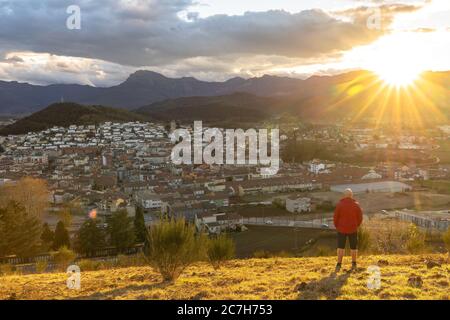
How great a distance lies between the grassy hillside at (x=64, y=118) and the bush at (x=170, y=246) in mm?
113296

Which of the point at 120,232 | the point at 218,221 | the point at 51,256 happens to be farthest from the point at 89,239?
the point at 218,221

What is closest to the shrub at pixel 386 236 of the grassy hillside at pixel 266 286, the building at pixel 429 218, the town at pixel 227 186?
the building at pixel 429 218

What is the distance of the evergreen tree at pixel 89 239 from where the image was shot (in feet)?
A: 87.6

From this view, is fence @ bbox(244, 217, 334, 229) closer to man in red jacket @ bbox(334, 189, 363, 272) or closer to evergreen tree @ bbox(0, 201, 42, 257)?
evergreen tree @ bbox(0, 201, 42, 257)

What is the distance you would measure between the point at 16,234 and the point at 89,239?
450cm

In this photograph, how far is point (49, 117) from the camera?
123 m

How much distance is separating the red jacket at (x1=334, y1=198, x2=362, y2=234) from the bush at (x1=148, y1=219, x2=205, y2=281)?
8.59 ft

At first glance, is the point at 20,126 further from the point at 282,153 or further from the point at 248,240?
the point at 248,240

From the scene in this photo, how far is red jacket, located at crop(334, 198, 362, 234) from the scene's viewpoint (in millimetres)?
7659

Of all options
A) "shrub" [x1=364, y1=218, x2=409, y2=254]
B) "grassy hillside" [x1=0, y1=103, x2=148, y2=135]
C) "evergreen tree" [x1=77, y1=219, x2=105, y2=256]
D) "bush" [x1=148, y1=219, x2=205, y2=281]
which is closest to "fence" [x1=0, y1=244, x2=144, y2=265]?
"evergreen tree" [x1=77, y1=219, x2=105, y2=256]

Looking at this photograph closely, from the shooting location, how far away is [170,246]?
7.93 meters

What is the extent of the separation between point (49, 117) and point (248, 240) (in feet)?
344

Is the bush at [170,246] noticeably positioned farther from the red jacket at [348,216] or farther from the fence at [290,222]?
the fence at [290,222]
